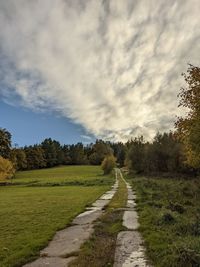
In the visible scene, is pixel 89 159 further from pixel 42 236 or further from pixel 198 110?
pixel 42 236

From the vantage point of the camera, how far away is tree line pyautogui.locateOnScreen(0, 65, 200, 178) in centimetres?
3070

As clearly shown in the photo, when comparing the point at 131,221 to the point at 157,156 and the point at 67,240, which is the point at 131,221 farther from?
the point at 157,156

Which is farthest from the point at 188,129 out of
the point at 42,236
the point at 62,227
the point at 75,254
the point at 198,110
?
the point at 75,254

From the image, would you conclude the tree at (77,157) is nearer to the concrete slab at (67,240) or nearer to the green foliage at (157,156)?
the green foliage at (157,156)

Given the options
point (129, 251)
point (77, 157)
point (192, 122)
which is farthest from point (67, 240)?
point (77, 157)

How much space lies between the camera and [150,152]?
304 feet

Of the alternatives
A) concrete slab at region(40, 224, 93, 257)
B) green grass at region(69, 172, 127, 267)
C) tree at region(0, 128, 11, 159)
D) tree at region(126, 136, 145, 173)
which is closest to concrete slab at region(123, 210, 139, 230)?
green grass at region(69, 172, 127, 267)

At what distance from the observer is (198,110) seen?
29.1m

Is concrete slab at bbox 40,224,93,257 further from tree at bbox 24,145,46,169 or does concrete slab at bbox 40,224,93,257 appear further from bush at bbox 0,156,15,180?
tree at bbox 24,145,46,169

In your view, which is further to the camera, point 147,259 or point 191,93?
point 191,93

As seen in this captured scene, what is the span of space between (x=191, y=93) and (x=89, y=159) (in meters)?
165

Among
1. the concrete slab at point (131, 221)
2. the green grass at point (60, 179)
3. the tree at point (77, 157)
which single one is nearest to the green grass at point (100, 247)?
the concrete slab at point (131, 221)

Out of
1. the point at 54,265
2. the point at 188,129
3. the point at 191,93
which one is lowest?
the point at 54,265

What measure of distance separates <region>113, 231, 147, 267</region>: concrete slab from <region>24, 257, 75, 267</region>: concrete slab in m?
1.48
